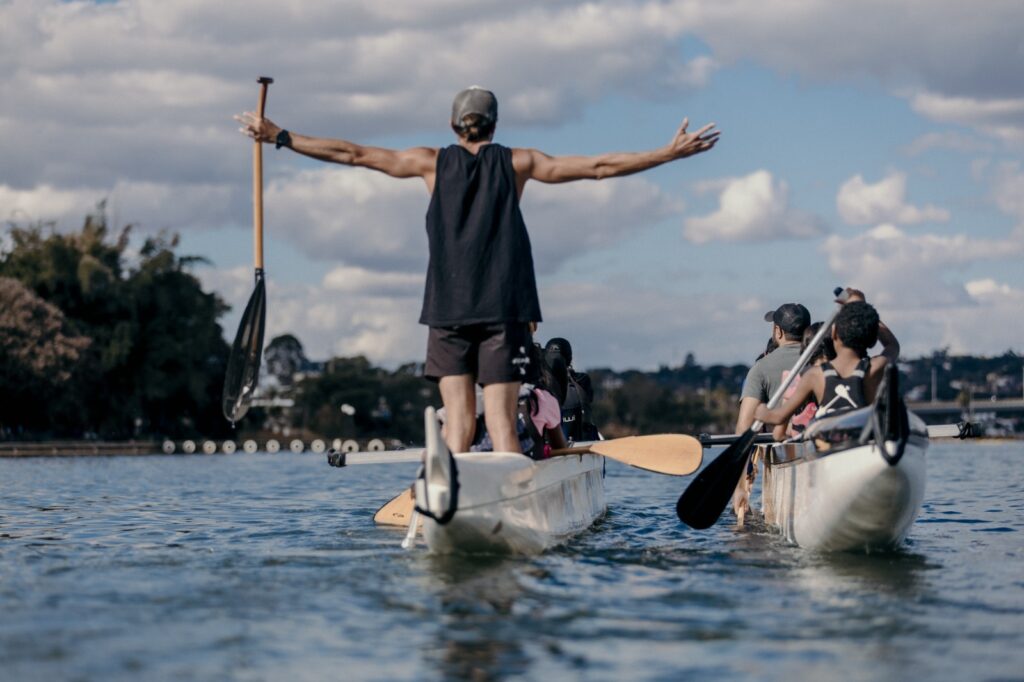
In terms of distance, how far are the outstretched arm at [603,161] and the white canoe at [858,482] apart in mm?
1843

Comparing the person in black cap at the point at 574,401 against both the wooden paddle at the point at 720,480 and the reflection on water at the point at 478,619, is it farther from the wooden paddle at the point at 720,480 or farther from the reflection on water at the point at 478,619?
the reflection on water at the point at 478,619

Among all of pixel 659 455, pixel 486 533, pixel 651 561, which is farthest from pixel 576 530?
pixel 486 533

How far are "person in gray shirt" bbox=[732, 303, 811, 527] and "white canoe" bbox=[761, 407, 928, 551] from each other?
270 cm

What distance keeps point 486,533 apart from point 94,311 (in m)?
71.1

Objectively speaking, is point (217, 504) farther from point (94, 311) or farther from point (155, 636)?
point (94, 311)

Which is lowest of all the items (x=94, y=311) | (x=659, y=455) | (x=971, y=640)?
(x=971, y=640)

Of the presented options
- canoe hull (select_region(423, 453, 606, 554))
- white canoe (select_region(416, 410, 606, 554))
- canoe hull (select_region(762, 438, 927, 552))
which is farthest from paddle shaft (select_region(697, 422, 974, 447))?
white canoe (select_region(416, 410, 606, 554))

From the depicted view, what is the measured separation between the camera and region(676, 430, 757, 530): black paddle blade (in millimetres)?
10188

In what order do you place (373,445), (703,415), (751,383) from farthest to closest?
(703,415)
(373,445)
(751,383)

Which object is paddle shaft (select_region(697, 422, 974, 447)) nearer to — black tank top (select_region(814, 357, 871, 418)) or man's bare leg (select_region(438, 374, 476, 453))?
black tank top (select_region(814, 357, 871, 418))

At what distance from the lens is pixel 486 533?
7945 millimetres

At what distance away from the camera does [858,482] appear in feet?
26.9

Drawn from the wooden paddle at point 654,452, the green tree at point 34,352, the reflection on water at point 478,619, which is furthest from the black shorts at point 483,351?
the green tree at point 34,352

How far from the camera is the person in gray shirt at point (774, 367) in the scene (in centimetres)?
1202
